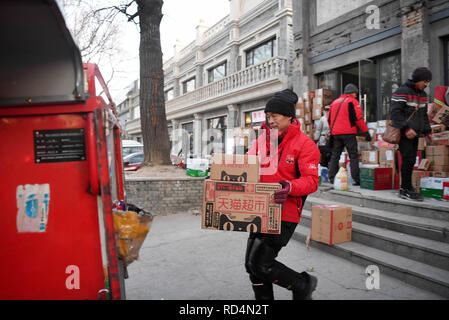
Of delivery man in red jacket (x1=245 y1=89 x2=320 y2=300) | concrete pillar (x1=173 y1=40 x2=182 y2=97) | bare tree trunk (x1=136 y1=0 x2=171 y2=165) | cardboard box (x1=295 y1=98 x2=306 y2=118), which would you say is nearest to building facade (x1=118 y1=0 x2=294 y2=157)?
concrete pillar (x1=173 y1=40 x2=182 y2=97)

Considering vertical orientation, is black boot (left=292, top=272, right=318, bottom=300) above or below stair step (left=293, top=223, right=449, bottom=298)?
above

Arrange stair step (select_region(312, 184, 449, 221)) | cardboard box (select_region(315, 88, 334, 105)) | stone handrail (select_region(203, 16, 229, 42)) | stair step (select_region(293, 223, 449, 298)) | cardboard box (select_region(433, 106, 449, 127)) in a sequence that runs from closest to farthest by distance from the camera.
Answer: stair step (select_region(293, 223, 449, 298))
stair step (select_region(312, 184, 449, 221))
cardboard box (select_region(433, 106, 449, 127))
cardboard box (select_region(315, 88, 334, 105))
stone handrail (select_region(203, 16, 229, 42))

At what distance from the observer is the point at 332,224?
413 centimetres

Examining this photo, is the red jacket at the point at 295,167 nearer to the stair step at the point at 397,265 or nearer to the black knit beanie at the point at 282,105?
the black knit beanie at the point at 282,105

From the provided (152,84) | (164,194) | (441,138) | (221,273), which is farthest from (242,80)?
(221,273)

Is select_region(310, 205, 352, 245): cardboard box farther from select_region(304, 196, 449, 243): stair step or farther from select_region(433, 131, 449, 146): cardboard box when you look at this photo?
select_region(433, 131, 449, 146): cardboard box

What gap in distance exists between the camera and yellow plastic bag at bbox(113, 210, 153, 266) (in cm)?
210

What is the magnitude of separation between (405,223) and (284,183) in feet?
8.83

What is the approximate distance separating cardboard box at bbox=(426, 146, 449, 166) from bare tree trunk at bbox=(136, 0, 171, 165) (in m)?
5.81

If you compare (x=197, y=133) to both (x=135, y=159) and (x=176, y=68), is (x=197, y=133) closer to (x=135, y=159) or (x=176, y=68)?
(x=176, y=68)

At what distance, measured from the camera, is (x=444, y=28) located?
253 inches

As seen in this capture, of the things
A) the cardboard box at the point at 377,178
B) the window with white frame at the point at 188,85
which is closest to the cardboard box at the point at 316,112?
the cardboard box at the point at 377,178
